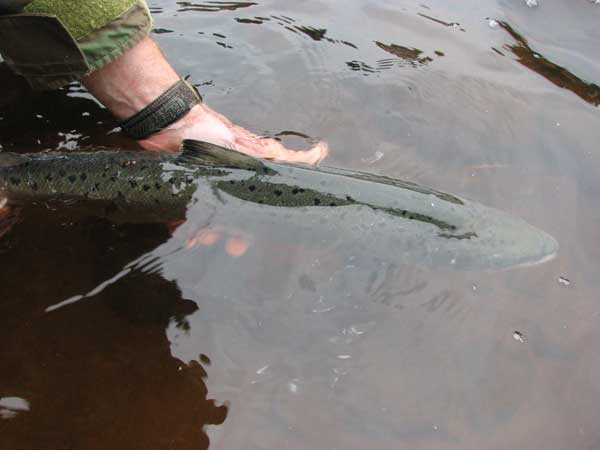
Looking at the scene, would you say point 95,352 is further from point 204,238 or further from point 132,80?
point 132,80

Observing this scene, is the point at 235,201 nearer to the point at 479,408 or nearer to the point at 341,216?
the point at 341,216

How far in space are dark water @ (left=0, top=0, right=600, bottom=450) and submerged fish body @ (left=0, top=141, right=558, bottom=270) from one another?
0.13m

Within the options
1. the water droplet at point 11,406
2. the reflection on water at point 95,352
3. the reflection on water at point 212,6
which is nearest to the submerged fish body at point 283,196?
the reflection on water at point 95,352

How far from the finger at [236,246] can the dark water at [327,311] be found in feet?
0.14

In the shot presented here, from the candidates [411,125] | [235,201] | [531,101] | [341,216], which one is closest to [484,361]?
[341,216]

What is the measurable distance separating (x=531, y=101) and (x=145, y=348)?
3543 millimetres

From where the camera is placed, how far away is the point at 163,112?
3.55 m

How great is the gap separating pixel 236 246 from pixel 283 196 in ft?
1.41

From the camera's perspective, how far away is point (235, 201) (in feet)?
10.2

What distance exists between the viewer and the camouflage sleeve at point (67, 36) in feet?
9.13

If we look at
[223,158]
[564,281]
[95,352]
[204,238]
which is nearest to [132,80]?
[223,158]

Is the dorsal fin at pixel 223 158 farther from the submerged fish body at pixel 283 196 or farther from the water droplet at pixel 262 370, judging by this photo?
the water droplet at pixel 262 370

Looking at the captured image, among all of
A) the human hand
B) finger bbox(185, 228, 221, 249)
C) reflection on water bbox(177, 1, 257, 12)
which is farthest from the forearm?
reflection on water bbox(177, 1, 257, 12)

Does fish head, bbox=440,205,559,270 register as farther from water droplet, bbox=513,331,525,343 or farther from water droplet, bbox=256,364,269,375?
water droplet, bbox=256,364,269,375
